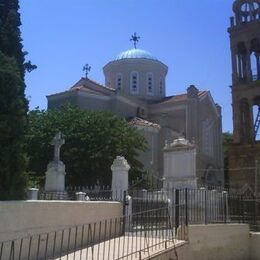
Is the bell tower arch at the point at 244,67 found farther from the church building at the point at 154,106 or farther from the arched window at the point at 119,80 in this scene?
the arched window at the point at 119,80

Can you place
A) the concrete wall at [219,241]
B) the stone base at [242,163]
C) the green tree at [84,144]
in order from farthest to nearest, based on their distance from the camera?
the stone base at [242,163]
the green tree at [84,144]
the concrete wall at [219,241]

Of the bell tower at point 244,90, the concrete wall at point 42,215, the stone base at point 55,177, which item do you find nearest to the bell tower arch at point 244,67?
the bell tower at point 244,90

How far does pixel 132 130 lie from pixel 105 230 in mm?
22656

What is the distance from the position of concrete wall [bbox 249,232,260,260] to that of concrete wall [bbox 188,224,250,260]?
0.43ft

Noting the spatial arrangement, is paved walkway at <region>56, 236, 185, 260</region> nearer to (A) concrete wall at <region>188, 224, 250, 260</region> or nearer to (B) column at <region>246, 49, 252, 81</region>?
(A) concrete wall at <region>188, 224, 250, 260</region>

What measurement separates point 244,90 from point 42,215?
32.0m

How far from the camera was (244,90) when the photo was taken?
39219 mm

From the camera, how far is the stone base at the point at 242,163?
3659 cm

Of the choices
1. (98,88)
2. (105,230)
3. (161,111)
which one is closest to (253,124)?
(161,111)

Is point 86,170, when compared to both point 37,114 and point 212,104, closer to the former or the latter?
point 37,114

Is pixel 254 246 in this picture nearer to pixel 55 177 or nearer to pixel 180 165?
pixel 180 165

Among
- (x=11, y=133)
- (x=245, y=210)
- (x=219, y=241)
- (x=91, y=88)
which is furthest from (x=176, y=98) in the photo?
(x=11, y=133)

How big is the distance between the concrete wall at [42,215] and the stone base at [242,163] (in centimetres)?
2636

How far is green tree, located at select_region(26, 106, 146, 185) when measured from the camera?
1211 inches
